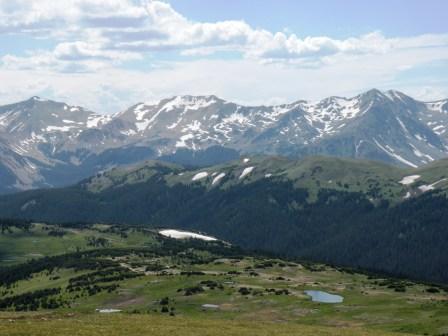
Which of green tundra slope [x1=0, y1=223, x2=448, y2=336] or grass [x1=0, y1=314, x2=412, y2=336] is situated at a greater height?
grass [x1=0, y1=314, x2=412, y2=336]

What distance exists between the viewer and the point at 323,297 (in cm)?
15800

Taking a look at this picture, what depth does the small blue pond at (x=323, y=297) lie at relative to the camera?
15065 cm

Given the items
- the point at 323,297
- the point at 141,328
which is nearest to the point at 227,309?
the point at 323,297

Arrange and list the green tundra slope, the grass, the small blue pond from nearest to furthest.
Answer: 1. the grass
2. the green tundra slope
3. the small blue pond

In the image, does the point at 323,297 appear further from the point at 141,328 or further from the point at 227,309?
the point at 141,328

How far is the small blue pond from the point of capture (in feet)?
494

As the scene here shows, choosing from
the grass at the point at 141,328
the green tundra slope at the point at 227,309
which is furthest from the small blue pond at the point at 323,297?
the grass at the point at 141,328

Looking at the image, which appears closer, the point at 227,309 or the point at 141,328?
the point at 141,328

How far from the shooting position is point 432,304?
131 metres

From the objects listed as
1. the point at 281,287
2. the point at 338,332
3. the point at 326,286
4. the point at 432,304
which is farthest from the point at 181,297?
the point at 338,332

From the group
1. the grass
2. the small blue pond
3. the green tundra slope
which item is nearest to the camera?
the grass

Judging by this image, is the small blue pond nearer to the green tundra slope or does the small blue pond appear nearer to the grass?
the green tundra slope

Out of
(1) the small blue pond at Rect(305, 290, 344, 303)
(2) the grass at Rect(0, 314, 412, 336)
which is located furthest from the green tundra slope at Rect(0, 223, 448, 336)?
(1) the small blue pond at Rect(305, 290, 344, 303)

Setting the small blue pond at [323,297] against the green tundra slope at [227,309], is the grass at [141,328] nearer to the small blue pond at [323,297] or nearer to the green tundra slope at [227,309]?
the green tundra slope at [227,309]
